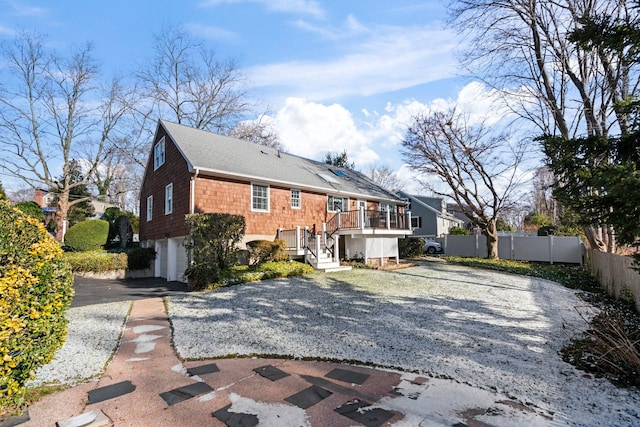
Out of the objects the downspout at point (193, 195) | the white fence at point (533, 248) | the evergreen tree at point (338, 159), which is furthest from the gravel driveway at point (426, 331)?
the evergreen tree at point (338, 159)

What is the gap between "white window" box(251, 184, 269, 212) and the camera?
45.0 feet

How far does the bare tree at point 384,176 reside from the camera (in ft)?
137

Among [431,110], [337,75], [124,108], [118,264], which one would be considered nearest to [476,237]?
[431,110]

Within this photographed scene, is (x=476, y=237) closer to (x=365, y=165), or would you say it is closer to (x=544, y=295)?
(x=544, y=295)

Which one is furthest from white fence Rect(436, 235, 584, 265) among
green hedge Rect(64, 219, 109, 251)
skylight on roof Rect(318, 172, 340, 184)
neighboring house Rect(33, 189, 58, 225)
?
neighboring house Rect(33, 189, 58, 225)

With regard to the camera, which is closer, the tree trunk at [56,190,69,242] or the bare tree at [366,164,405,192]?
the tree trunk at [56,190,69,242]

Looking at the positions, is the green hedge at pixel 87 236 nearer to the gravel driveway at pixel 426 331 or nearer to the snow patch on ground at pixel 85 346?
the snow patch on ground at pixel 85 346

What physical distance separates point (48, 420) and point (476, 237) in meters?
23.3

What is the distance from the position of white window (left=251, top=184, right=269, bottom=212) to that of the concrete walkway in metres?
9.36

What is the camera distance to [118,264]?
1487cm

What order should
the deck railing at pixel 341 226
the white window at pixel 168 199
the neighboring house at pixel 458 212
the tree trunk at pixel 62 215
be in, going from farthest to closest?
the neighboring house at pixel 458 212 → the tree trunk at pixel 62 215 → the white window at pixel 168 199 → the deck railing at pixel 341 226

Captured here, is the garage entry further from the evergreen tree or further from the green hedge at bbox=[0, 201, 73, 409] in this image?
the evergreen tree

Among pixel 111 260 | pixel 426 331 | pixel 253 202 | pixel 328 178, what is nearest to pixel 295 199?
pixel 253 202

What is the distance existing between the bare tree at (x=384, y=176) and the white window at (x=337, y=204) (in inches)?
970
